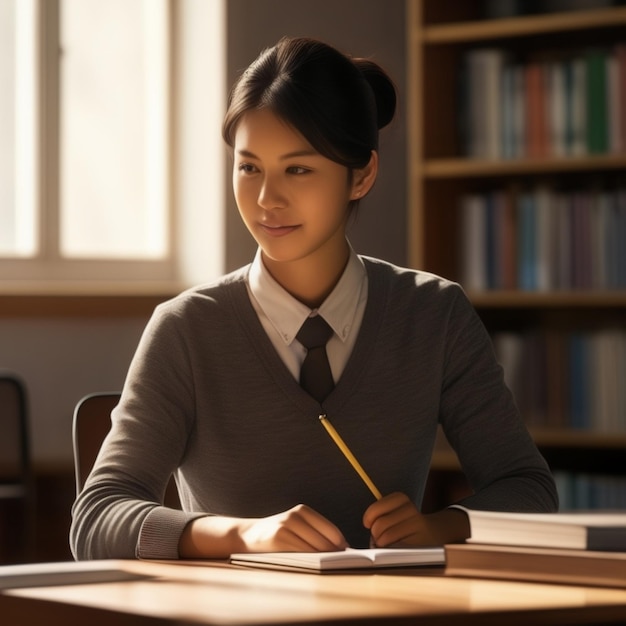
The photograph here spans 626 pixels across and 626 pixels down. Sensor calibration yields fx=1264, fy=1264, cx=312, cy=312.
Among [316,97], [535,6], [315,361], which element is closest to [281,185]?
[316,97]

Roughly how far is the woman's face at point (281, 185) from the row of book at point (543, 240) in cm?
166

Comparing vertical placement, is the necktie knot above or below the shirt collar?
below

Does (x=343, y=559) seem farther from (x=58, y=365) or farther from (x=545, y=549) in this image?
(x=58, y=365)

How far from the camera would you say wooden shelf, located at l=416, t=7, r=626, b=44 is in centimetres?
310

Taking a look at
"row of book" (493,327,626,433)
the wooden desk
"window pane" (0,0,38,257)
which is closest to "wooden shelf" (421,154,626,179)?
"row of book" (493,327,626,433)

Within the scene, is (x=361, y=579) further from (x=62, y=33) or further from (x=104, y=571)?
(x=62, y=33)

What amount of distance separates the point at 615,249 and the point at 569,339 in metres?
0.26

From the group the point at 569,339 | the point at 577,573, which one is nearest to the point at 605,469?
the point at 569,339

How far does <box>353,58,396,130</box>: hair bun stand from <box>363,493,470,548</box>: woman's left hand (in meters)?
0.63

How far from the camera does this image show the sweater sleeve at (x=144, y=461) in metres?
1.44

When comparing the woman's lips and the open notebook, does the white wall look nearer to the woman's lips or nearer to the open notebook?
the woman's lips

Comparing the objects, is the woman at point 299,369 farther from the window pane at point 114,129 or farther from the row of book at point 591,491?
the window pane at point 114,129

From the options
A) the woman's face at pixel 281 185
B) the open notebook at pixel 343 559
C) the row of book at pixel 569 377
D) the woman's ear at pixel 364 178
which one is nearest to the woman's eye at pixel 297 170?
the woman's face at pixel 281 185

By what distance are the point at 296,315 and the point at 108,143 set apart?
2.10 meters
